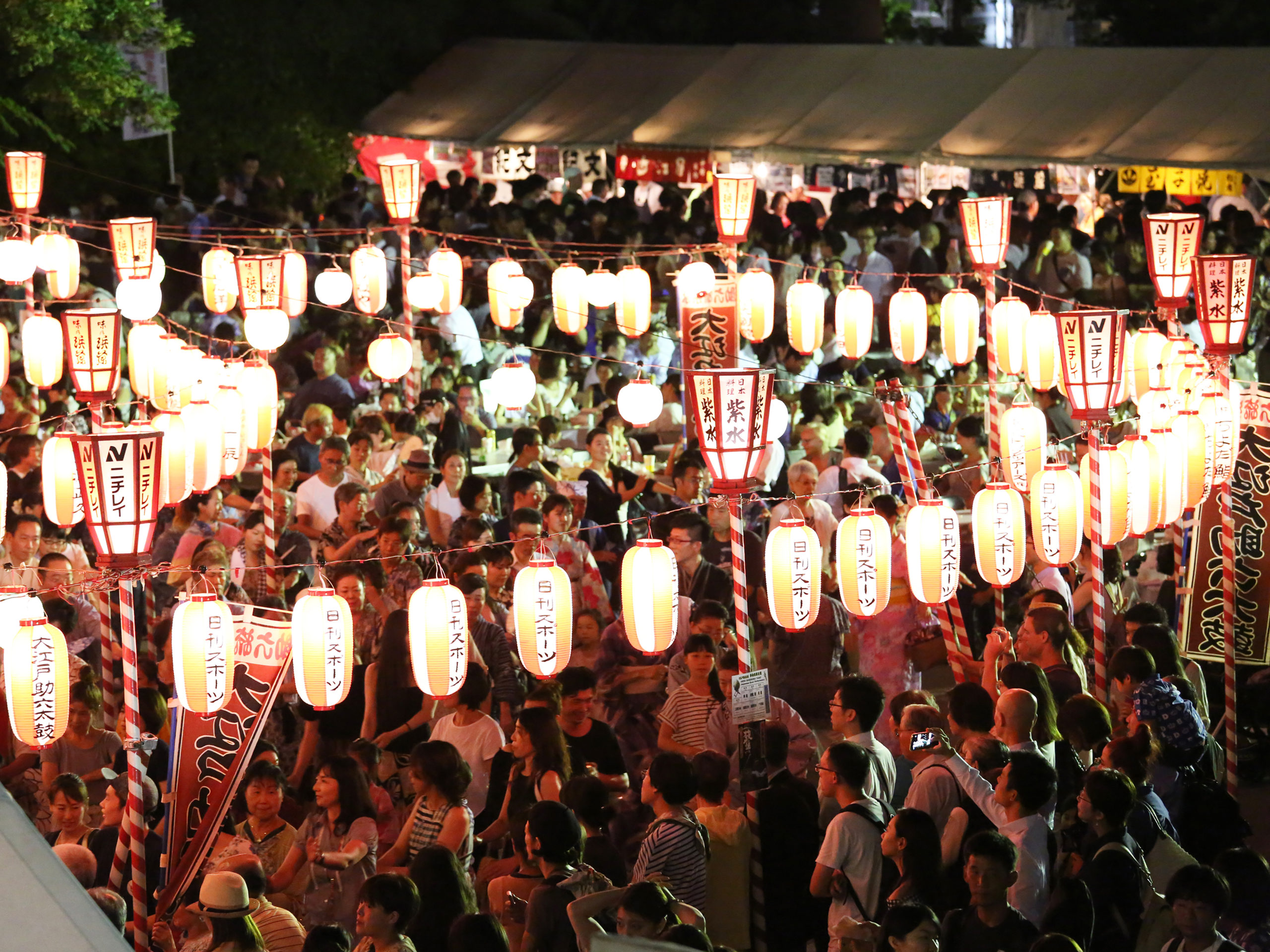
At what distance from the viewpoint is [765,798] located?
7430 millimetres

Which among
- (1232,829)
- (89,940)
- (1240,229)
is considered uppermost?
(1240,229)

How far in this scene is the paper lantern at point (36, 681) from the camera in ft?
26.9

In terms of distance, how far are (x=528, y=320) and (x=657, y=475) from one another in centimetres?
484

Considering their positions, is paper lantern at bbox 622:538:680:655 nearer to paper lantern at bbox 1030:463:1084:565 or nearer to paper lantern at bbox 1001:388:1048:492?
paper lantern at bbox 1030:463:1084:565

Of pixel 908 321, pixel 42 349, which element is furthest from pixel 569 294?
pixel 42 349

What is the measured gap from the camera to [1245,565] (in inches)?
389

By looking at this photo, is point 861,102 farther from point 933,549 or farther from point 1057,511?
point 933,549

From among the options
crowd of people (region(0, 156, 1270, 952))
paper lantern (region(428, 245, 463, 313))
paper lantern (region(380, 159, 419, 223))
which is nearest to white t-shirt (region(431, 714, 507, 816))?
crowd of people (region(0, 156, 1270, 952))

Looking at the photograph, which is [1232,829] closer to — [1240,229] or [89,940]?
[89,940]

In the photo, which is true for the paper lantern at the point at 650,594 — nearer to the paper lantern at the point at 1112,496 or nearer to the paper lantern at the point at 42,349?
the paper lantern at the point at 1112,496

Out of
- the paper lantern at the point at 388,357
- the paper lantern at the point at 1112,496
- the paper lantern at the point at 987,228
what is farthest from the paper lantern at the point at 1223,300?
the paper lantern at the point at 388,357

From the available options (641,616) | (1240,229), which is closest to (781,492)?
(641,616)

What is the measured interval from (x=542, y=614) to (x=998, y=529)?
8.35 ft

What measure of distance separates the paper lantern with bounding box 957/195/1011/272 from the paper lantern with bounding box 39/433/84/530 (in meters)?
7.06
